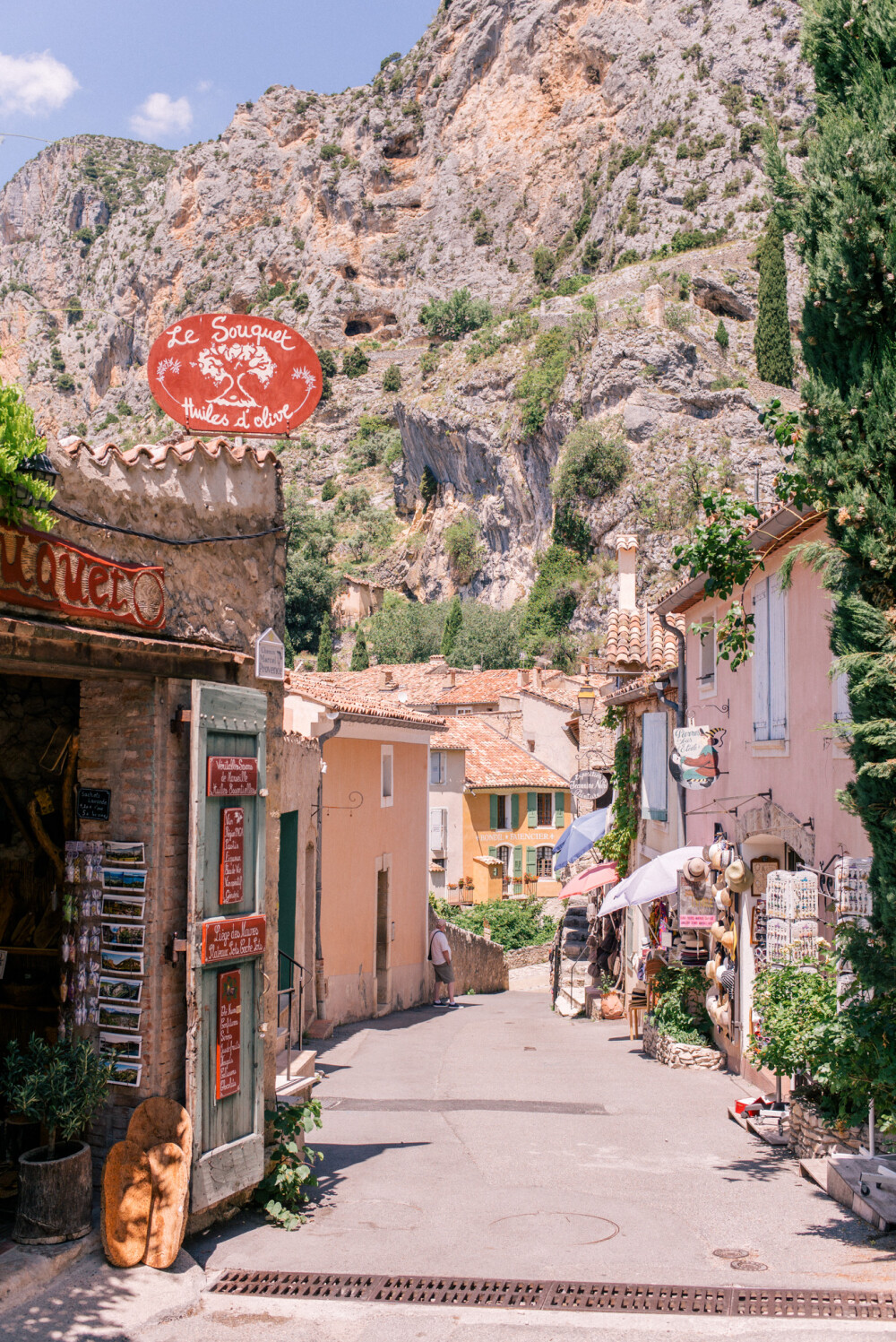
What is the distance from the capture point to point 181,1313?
5598 mm

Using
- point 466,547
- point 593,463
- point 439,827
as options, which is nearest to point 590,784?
point 439,827

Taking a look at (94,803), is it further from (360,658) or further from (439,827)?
(360,658)

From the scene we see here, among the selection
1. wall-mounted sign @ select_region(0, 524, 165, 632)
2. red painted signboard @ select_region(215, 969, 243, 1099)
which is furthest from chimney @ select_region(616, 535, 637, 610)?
wall-mounted sign @ select_region(0, 524, 165, 632)

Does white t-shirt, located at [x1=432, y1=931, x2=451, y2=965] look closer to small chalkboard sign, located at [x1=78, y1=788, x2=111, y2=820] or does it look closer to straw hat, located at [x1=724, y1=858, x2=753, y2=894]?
straw hat, located at [x1=724, y1=858, x2=753, y2=894]

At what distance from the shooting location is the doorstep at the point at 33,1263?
17.6 ft

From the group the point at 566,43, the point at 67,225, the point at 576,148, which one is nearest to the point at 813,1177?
the point at 576,148

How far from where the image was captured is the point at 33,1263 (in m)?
5.59

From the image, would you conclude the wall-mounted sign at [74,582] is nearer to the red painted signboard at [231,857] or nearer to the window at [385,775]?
the red painted signboard at [231,857]

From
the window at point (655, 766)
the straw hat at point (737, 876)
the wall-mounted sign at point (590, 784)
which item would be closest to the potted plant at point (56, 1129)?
the straw hat at point (737, 876)

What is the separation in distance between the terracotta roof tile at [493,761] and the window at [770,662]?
80.0 ft

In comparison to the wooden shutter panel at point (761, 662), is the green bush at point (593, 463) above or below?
above

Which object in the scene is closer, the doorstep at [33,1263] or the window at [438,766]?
the doorstep at [33,1263]

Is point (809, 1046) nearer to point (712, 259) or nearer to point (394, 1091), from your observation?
point (394, 1091)

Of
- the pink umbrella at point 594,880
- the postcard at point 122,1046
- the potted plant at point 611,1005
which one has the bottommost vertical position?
the potted plant at point 611,1005
